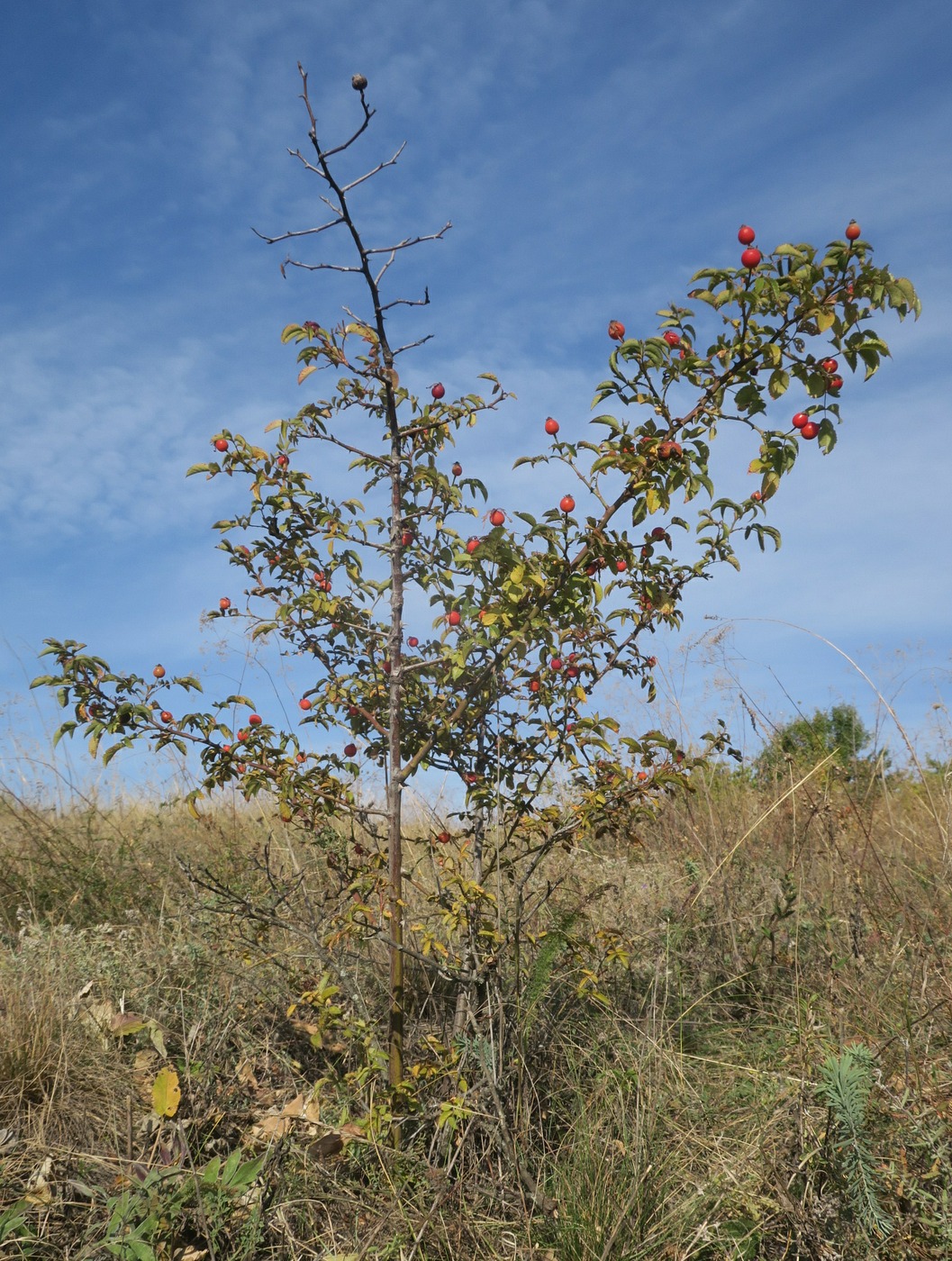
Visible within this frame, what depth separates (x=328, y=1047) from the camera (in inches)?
119

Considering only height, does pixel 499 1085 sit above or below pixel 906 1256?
above

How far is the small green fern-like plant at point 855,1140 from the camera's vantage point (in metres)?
1.86

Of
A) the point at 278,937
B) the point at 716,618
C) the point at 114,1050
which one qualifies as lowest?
the point at 114,1050

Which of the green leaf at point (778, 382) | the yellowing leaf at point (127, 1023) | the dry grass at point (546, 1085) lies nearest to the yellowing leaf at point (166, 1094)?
the dry grass at point (546, 1085)

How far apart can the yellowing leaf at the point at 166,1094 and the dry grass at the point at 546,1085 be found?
0.09 meters

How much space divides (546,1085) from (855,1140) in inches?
41.9

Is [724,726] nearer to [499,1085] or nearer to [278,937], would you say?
[499,1085]

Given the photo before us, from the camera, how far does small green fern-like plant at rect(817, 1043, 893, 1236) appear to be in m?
1.86

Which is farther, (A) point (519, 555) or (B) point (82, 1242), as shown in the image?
(A) point (519, 555)

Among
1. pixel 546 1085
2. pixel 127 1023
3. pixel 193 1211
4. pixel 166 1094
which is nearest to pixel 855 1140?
pixel 546 1085

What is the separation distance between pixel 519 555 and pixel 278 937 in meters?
2.41

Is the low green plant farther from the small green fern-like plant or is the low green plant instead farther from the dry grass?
the small green fern-like plant

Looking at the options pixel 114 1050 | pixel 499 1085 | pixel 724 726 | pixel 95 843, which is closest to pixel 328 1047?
pixel 114 1050

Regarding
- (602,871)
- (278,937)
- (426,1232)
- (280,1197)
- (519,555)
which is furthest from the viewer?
(602,871)
